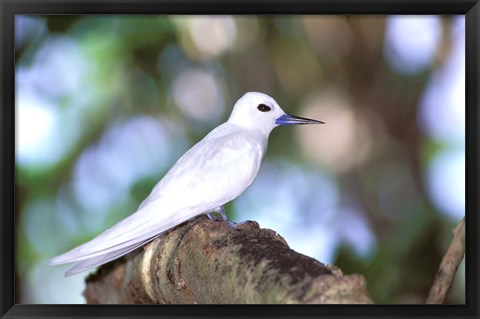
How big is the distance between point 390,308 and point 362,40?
1155 millimetres

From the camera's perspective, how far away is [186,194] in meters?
2.38

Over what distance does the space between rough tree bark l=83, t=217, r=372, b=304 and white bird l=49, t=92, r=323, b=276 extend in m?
0.07

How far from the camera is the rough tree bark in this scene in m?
1.73

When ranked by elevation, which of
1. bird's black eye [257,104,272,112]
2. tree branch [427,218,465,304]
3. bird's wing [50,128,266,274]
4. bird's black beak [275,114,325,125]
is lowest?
tree branch [427,218,465,304]

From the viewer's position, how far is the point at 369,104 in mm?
3234

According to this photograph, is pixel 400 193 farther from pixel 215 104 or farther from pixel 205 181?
pixel 205 181

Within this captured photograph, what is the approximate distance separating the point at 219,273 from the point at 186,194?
0.45m

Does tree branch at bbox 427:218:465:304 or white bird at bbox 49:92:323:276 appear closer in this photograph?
tree branch at bbox 427:218:465:304

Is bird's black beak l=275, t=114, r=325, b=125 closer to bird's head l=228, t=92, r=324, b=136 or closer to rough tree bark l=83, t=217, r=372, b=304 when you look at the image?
bird's head l=228, t=92, r=324, b=136

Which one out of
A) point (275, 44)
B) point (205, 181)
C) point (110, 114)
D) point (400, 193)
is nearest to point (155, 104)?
point (110, 114)

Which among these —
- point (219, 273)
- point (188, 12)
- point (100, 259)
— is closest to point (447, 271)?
point (219, 273)

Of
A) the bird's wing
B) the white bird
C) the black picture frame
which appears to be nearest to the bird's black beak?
the white bird

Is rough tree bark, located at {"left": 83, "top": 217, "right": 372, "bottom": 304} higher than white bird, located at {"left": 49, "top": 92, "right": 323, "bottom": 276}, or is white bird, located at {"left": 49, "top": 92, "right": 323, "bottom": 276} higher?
white bird, located at {"left": 49, "top": 92, "right": 323, "bottom": 276}

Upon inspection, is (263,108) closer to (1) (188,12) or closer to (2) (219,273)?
(1) (188,12)
